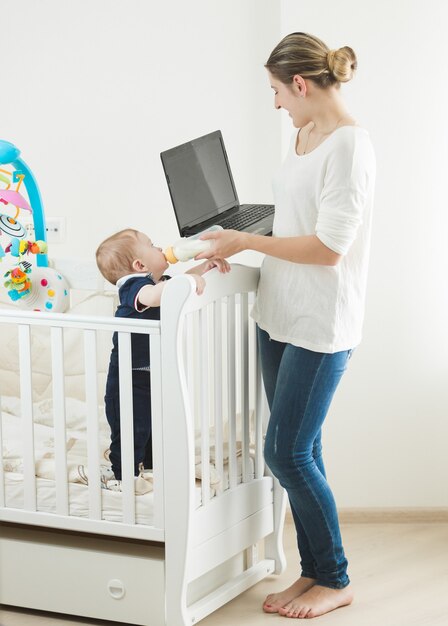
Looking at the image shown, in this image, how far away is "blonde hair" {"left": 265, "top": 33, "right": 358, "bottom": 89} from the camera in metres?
1.95

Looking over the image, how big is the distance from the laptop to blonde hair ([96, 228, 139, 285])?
12 cm

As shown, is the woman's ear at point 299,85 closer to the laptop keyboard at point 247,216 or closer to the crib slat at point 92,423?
the laptop keyboard at point 247,216

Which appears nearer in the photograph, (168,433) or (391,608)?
(168,433)

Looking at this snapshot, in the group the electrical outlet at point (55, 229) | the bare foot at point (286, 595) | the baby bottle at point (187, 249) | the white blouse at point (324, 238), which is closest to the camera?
the white blouse at point (324, 238)

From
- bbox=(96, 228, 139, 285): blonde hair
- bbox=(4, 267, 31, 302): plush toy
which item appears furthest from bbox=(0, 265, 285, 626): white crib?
bbox=(4, 267, 31, 302): plush toy

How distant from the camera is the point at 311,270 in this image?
2.04 m

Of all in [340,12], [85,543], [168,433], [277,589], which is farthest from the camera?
[340,12]

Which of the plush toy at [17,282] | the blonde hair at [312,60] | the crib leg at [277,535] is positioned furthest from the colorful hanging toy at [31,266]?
the blonde hair at [312,60]

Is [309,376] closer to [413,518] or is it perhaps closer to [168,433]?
[168,433]

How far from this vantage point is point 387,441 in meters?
2.82

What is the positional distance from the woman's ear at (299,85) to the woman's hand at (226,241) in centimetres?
30

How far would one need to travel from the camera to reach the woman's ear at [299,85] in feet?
6.45

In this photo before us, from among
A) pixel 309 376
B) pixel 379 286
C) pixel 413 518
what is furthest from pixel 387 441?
pixel 309 376

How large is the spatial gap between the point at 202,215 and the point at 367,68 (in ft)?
2.39
